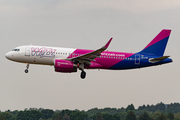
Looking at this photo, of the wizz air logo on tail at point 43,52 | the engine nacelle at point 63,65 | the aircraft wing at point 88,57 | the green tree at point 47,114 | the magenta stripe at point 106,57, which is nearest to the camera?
the aircraft wing at point 88,57

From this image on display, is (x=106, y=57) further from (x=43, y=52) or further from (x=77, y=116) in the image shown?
(x=77, y=116)

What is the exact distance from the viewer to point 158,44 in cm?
5997

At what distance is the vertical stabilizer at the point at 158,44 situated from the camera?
59.1 meters

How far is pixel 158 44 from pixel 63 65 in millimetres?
18008

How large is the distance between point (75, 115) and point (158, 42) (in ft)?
167

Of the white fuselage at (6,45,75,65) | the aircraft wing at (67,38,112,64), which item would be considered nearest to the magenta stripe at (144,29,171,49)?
the aircraft wing at (67,38,112,64)

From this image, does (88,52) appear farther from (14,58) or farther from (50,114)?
(50,114)

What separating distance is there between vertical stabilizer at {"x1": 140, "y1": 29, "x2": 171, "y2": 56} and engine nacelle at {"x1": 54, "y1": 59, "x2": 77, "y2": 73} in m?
13.4

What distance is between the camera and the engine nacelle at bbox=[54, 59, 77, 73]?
5219 centimetres

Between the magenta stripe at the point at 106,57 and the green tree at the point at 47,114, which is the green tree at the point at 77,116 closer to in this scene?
the green tree at the point at 47,114

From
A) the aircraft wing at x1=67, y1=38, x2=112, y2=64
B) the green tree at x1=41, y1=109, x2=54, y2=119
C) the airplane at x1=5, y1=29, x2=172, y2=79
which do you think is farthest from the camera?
the green tree at x1=41, y1=109, x2=54, y2=119

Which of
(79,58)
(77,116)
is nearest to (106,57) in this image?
(79,58)

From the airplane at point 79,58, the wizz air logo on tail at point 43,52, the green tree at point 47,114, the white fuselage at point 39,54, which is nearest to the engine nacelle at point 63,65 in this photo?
the airplane at point 79,58

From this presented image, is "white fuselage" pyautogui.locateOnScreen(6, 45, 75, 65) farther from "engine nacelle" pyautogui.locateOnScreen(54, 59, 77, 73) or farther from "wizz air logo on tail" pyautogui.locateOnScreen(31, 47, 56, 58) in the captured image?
"engine nacelle" pyautogui.locateOnScreen(54, 59, 77, 73)
